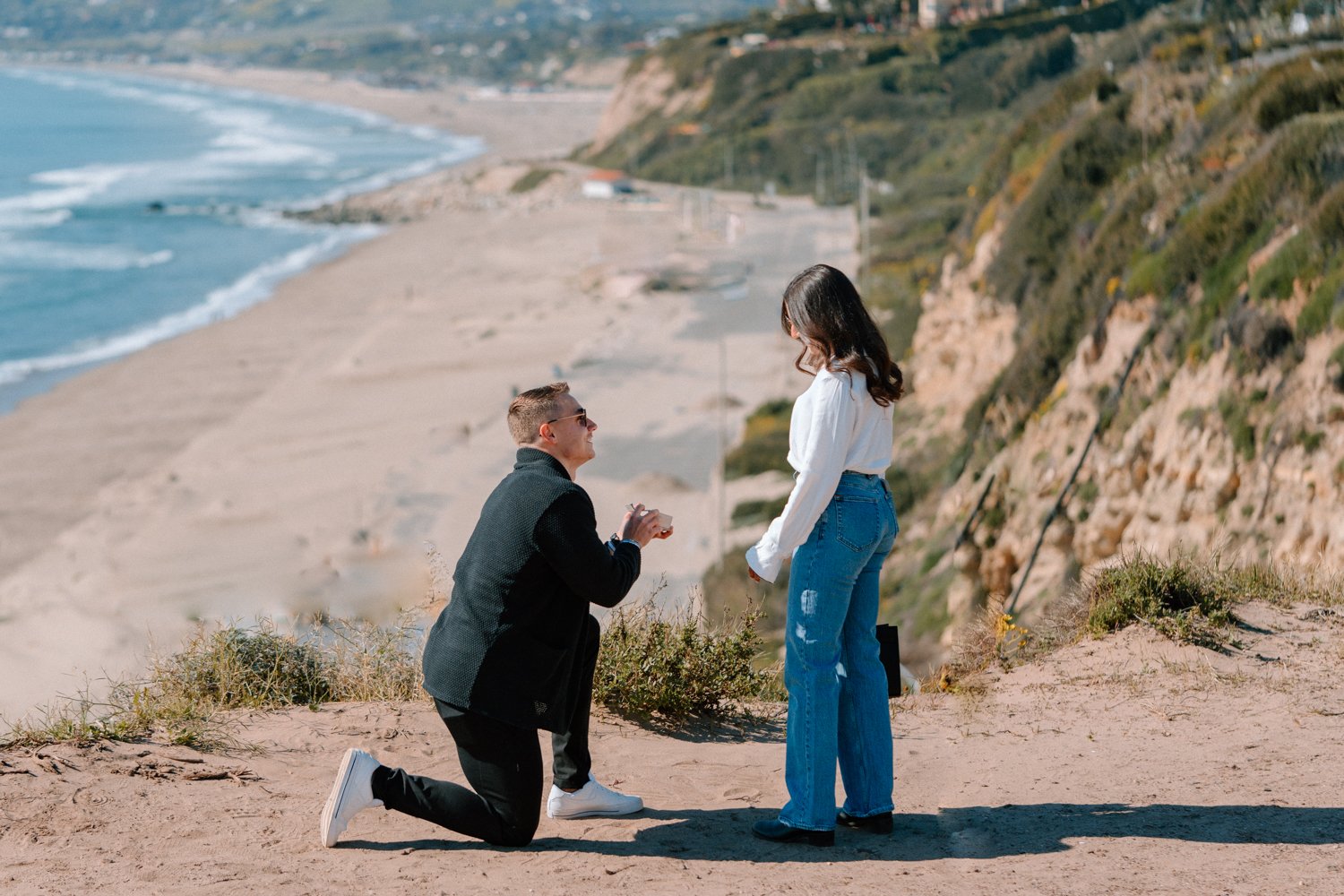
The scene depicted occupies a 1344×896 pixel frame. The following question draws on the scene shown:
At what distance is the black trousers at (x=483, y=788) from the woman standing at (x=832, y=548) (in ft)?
2.49

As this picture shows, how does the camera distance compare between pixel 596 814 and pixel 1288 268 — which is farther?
pixel 1288 268

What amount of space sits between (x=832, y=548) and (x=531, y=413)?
1.00 metres

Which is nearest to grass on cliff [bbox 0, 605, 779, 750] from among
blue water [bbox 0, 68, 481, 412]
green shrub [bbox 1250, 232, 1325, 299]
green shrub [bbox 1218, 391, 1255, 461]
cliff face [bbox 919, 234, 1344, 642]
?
cliff face [bbox 919, 234, 1344, 642]

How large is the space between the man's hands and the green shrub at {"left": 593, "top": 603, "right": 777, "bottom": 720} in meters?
1.43

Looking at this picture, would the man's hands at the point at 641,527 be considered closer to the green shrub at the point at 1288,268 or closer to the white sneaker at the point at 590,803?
the white sneaker at the point at 590,803

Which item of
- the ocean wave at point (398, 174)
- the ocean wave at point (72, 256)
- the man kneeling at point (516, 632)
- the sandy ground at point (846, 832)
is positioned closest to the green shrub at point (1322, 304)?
the sandy ground at point (846, 832)

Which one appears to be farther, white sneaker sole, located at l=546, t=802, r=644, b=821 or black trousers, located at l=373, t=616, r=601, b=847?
white sneaker sole, located at l=546, t=802, r=644, b=821

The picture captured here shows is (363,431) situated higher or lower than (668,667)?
lower

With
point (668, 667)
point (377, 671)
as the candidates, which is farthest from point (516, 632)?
point (377, 671)

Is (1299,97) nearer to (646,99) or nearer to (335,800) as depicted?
(335,800)

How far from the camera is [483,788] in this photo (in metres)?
3.94

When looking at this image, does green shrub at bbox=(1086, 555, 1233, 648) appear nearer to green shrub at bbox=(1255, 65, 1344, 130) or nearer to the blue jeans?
the blue jeans

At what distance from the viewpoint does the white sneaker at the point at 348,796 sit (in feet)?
12.9

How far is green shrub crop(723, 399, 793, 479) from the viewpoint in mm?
20766
